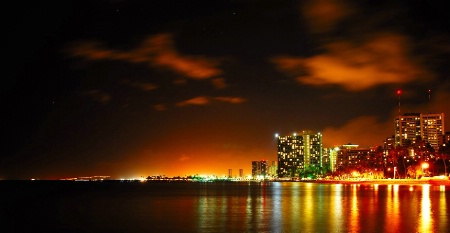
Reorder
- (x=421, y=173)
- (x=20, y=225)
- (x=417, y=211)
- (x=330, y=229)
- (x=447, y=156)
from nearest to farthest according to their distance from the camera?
(x=330, y=229)
(x=20, y=225)
(x=417, y=211)
(x=447, y=156)
(x=421, y=173)

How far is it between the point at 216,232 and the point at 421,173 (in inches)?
6105

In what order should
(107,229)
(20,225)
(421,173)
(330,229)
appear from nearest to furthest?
(330,229), (107,229), (20,225), (421,173)

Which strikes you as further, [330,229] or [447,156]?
[447,156]

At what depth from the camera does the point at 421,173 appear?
17612 centimetres

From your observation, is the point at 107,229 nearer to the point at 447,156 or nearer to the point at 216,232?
the point at 216,232

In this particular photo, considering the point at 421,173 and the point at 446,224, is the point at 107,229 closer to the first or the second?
the point at 446,224

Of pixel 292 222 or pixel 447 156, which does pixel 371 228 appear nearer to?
pixel 292 222

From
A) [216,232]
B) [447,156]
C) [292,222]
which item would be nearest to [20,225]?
[216,232]

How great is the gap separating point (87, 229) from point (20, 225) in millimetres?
8680

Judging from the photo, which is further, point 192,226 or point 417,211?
point 417,211

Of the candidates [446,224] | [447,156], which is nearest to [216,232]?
[446,224]

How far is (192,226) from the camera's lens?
39.0 meters

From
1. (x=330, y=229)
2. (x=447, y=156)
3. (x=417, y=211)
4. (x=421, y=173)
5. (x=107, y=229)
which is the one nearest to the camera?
(x=330, y=229)

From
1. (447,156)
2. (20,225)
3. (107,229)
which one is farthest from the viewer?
(447,156)
